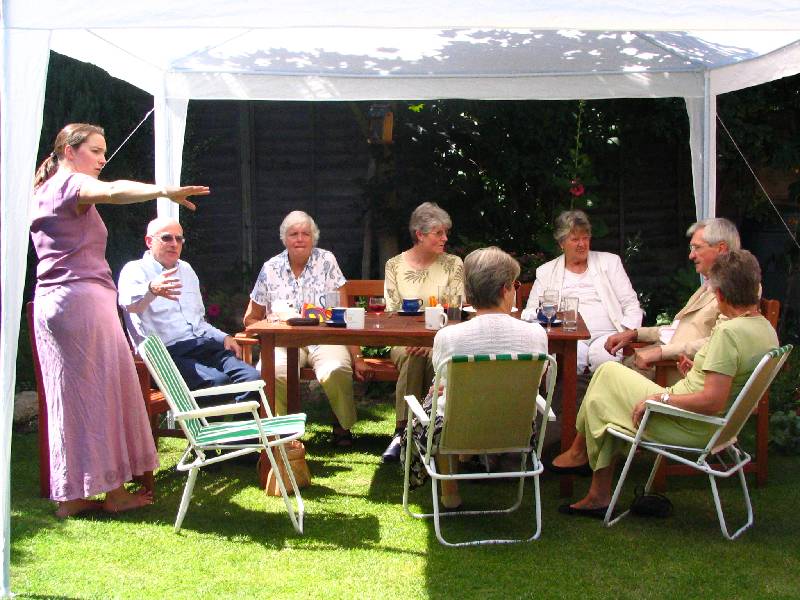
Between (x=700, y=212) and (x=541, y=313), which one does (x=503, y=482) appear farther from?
(x=700, y=212)

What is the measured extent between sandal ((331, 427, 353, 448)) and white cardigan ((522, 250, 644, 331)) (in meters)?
1.32

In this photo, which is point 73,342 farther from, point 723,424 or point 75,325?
point 723,424

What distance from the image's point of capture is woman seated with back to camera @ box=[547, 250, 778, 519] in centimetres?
402

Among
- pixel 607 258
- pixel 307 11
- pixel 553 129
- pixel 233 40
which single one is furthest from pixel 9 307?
pixel 553 129

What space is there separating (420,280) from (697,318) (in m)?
1.70

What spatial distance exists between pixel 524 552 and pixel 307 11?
2267 millimetres

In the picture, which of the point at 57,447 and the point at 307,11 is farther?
the point at 57,447

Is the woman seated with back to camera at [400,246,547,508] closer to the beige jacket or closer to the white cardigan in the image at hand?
the beige jacket

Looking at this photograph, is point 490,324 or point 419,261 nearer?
point 490,324

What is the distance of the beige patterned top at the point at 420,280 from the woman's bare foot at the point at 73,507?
2.15m

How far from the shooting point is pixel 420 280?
19.7 ft

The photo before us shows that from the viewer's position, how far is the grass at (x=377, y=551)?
3.67 meters

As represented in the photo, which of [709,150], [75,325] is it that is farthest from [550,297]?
[75,325]

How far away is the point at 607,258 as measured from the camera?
6.13m
